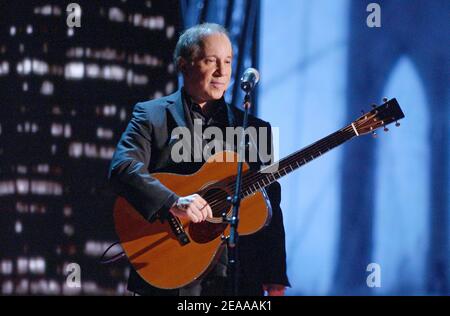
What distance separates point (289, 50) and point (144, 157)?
5.16 ft

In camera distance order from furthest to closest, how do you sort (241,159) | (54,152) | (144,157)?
(54,152), (144,157), (241,159)

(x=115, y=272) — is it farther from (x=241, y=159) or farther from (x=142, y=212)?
(x=241, y=159)

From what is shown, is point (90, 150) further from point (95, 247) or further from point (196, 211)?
point (196, 211)

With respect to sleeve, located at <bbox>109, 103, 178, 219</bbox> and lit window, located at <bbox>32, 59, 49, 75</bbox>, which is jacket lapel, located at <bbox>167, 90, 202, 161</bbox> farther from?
lit window, located at <bbox>32, 59, 49, 75</bbox>

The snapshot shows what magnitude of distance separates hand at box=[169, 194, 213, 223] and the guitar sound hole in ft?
0.28

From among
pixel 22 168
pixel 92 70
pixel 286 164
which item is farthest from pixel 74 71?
pixel 286 164

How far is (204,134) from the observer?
3.29m

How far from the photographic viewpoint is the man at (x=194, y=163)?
10.2 feet

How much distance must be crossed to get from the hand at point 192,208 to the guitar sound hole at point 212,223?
0.08 metres

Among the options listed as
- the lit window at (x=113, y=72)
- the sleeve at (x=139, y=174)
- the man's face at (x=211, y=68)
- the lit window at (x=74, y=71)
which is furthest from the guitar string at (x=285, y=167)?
the lit window at (x=74, y=71)

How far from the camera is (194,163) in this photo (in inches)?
129

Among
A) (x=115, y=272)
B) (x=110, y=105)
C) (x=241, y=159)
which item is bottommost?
(x=115, y=272)

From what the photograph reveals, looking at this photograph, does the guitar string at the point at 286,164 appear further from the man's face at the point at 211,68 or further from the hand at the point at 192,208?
the man's face at the point at 211,68
